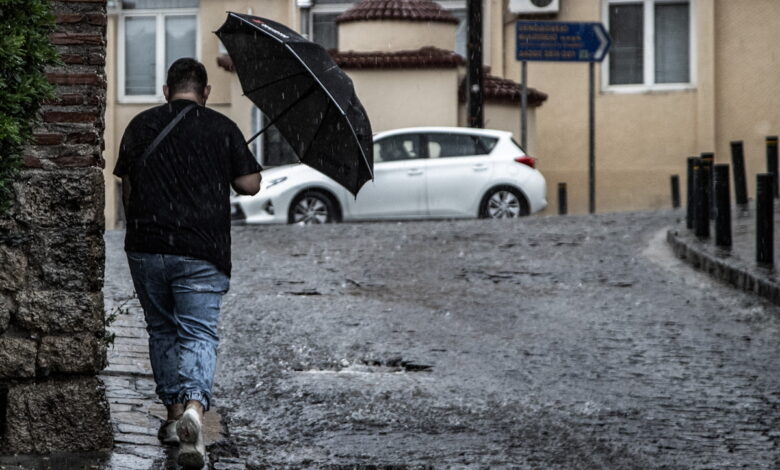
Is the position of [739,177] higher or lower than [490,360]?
higher

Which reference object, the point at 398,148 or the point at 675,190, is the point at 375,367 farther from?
the point at 675,190

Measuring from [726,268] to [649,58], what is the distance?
17620 millimetres

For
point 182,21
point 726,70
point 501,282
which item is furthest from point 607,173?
point 501,282

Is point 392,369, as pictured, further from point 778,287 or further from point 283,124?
point 778,287

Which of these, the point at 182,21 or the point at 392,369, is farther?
the point at 182,21

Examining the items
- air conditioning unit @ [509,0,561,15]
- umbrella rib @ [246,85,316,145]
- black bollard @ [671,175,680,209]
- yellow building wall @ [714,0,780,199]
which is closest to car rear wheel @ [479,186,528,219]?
black bollard @ [671,175,680,209]

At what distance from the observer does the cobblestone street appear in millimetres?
7043

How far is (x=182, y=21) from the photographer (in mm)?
31250

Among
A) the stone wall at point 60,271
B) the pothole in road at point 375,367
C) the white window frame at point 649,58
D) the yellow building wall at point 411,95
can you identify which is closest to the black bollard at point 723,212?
the pothole in road at point 375,367

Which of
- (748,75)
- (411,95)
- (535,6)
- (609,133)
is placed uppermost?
(535,6)

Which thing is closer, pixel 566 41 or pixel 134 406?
pixel 134 406

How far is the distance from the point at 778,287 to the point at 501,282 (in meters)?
2.51

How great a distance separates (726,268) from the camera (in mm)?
13445

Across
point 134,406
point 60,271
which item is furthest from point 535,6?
point 60,271
